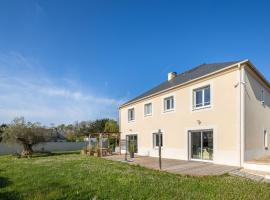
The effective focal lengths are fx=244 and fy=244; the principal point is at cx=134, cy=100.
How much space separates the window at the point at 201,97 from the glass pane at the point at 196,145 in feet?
6.69

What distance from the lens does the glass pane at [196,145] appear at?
55.2 ft

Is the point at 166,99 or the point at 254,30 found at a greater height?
the point at 254,30

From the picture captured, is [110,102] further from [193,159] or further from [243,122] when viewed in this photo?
[243,122]

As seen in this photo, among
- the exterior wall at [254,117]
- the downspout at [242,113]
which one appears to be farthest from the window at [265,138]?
the downspout at [242,113]

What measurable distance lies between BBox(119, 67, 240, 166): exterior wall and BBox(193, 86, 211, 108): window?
32cm

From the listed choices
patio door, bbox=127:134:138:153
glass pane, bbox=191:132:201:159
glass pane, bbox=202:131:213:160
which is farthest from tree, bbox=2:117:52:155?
glass pane, bbox=202:131:213:160

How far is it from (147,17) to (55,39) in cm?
644

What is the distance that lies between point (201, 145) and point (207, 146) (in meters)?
0.54

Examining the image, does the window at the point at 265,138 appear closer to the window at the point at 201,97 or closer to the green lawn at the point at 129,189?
the window at the point at 201,97

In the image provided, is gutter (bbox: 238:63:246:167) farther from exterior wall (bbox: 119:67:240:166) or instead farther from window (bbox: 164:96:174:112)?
window (bbox: 164:96:174:112)

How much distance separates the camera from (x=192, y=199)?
22.9 feet

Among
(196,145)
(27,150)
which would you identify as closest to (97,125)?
(27,150)

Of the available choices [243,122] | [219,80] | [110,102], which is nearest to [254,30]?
[219,80]

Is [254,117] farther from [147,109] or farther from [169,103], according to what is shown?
→ [147,109]
